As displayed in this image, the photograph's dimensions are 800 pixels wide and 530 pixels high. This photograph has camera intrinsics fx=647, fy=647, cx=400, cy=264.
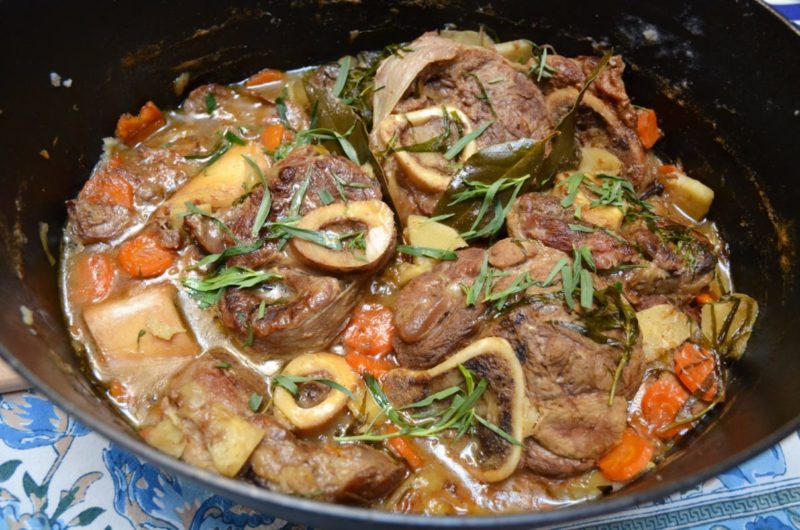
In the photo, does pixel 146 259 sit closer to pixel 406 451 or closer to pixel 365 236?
pixel 365 236

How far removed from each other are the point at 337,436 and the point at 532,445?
766mm

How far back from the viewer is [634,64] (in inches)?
135

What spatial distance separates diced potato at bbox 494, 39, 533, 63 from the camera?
11.5 feet

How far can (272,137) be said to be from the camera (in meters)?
3.39

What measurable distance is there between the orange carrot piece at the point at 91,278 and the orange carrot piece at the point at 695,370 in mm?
2546

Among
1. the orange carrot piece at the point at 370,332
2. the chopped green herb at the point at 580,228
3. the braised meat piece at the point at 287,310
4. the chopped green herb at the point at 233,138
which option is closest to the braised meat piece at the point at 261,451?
the braised meat piece at the point at 287,310

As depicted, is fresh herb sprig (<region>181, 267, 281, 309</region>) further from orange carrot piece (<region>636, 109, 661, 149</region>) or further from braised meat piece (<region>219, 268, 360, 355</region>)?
orange carrot piece (<region>636, 109, 661, 149</region>)

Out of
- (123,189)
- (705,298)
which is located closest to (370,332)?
(123,189)

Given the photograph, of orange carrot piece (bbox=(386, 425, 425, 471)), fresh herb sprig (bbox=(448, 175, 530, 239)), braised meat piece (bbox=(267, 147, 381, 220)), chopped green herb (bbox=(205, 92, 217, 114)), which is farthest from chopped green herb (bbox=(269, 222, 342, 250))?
chopped green herb (bbox=(205, 92, 217, 114))

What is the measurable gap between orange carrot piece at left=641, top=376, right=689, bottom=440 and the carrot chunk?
2.79 meters

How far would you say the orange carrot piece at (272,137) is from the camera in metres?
3.38

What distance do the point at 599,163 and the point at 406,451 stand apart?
172 cm

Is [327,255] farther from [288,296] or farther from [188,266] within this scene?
[188,266]

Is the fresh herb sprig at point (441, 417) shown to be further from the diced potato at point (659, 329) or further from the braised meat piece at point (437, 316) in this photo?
the diced potato at point (659, 329)
